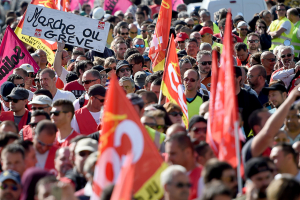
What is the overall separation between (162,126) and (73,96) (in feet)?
8.34

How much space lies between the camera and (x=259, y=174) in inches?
174

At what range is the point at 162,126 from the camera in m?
6.32

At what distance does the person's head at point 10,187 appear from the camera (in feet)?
15.8

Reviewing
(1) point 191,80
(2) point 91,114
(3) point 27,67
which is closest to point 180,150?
(2) point 91,114

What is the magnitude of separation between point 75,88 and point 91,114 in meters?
1.88

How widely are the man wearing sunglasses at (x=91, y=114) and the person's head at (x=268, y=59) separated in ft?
10.2

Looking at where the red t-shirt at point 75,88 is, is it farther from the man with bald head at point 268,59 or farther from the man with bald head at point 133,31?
the man with bald head at point 133,31

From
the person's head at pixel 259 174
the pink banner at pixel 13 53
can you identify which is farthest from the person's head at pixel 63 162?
the pink banner at pixel 13 53

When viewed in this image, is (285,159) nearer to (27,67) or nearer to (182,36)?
(27,67)

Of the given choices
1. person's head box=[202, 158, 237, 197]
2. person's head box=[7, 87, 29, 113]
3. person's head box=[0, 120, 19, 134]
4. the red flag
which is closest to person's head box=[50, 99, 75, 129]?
person's head box=[0, 120, 19, 134]

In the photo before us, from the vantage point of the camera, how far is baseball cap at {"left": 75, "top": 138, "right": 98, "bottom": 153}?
5.33 metres

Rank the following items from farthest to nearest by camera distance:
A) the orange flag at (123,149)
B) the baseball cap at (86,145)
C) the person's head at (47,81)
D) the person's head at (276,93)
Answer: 1. the person's head at (47,81)
2. the person's head at (276,93)
3. the baseball cap at (86,145)
4. the orange flag at (123,149)

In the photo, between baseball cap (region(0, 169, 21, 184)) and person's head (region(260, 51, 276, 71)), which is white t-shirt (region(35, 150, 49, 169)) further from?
person's head (region(260, 51, 276, 71))

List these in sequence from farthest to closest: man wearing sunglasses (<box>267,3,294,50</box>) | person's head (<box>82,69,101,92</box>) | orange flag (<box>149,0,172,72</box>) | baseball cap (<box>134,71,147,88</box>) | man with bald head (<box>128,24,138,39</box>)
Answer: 1. man with bald head (<box>128,24,138,39</box>)
2. man wearing sunglasses (<box>267,3,294,50</box>)
3. orange flag (<box>149,0,172,72</box>)
4. baseball cap (<box>134,71,147,88</box>)
5. person's head (<box>82,69,101,92</box>)
